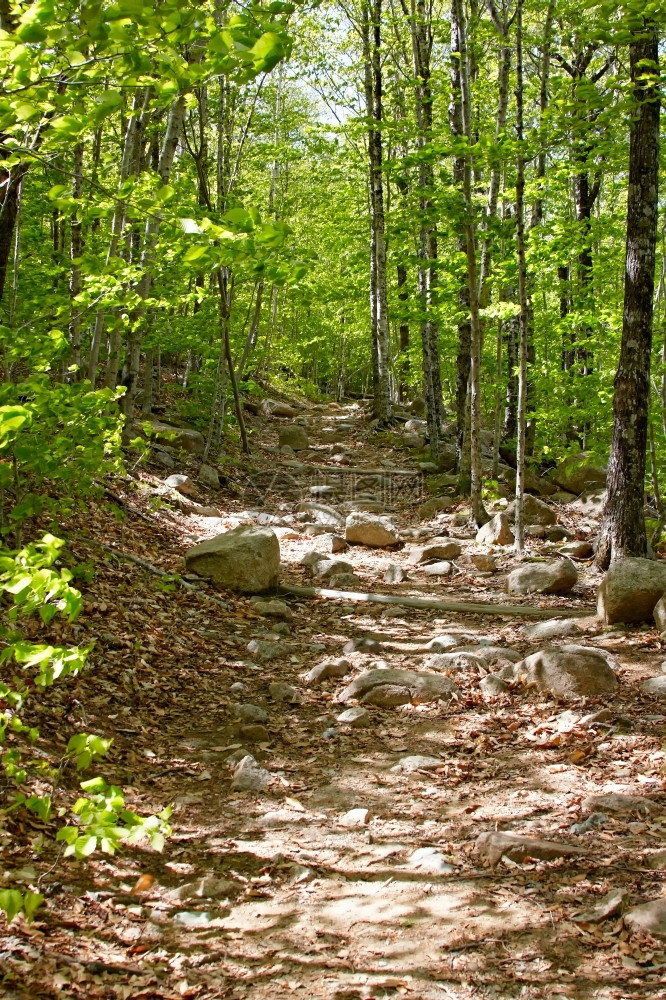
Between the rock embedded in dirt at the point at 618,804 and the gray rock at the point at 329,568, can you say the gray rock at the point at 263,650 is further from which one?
the rock embedded in dirt at the point at 618,804

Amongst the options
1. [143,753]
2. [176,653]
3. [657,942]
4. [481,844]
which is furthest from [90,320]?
[657,942]

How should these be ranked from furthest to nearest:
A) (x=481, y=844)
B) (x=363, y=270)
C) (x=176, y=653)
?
(x=363, y=270) → (x=176, y=653) → (x=481, y=844)

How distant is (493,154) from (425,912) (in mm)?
8046

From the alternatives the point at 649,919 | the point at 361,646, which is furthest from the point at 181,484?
the point at 649,919

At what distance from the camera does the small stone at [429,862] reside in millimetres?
3623

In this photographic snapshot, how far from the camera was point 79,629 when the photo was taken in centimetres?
567

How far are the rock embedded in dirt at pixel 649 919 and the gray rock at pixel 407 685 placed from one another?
2.79 meters

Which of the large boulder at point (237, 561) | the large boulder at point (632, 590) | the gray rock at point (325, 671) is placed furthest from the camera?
the large boulder at point (237, 561)

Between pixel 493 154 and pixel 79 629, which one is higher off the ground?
pixel 493 154

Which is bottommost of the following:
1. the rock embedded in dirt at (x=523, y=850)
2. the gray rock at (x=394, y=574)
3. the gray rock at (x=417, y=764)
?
the gray rock at (x=417, y=764)

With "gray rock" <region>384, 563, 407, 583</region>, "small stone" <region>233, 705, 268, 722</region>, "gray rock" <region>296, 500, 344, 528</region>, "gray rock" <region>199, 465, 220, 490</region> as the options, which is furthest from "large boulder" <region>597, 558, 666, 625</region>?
"gray rock" <region>199, 465, 220, 490</region>

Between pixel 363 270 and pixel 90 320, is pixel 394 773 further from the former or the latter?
pixel 363 270

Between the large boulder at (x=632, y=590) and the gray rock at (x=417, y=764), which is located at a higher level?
the large boulder at (x=632, y=590)

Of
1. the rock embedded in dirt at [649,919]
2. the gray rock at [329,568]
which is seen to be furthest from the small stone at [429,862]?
the gray rock at [329,568]
